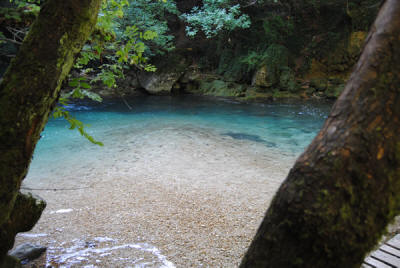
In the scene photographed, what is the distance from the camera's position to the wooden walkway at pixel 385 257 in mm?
2469

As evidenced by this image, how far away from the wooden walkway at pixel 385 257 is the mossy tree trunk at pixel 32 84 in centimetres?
266

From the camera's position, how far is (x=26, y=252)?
2.73 metres

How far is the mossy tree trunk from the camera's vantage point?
1.40 meters

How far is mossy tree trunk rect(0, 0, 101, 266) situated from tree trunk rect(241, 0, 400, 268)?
4.18 feet

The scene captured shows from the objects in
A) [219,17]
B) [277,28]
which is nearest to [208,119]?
[219,17]

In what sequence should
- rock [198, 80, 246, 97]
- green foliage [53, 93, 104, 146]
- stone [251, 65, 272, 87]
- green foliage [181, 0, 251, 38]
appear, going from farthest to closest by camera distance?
rock [198, 80, 246, 97], stone [251, 65, 272, 87], green foliage [181, 0, 251, 38], green foliage [53, 93, 104, 146]

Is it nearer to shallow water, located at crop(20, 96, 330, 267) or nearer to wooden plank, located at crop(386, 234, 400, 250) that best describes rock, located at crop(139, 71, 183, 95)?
shallow water, located at crop(20, 96, 330, 267)

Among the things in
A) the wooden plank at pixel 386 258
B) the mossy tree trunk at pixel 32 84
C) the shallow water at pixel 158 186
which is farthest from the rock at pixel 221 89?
the mossy tree trunk at pixel 32 84

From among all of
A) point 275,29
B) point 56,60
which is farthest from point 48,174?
point 275,29

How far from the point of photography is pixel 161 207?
4.17 metres

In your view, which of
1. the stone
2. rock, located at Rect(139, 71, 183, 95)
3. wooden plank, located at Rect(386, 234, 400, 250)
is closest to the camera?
wooden plank, located at Rect(386, 234, 400, 250)

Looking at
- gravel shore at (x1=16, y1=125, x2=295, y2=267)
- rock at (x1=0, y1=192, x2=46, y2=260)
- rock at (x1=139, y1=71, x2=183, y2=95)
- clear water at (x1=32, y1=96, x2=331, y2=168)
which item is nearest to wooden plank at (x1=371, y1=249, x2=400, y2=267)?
gravel shore at (x1=16, y1=125, x2=295, y2=267)

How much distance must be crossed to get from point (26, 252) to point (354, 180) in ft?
9.71

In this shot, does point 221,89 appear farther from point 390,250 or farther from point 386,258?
point 386,258
